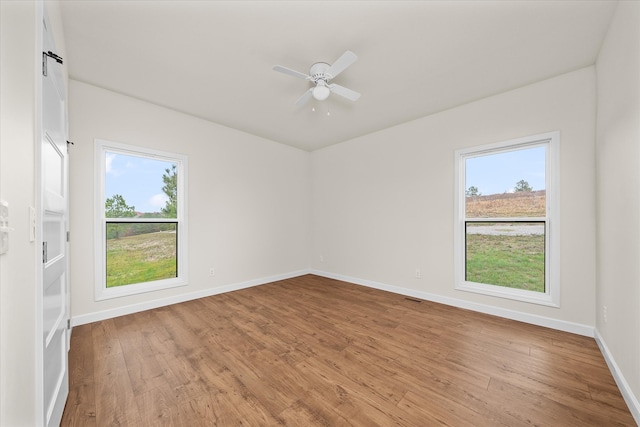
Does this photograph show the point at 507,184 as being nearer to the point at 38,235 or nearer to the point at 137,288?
the point at 38,235

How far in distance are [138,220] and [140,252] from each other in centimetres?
44

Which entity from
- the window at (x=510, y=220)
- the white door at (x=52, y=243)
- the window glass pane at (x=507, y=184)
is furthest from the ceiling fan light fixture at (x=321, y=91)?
the window glass pane at (x=507, y=184)

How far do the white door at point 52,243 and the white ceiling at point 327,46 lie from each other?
0.88m

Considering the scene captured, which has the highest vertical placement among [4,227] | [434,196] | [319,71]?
[319,71]

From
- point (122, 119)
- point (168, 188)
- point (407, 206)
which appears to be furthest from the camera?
point (407, 206)

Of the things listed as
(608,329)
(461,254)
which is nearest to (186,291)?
(461,254)

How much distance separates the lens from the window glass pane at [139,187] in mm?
3199

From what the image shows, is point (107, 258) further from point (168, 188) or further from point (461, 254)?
point (461, 254)

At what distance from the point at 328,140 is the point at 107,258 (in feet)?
12.7

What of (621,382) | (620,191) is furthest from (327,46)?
(621,382)

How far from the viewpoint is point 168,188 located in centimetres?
368

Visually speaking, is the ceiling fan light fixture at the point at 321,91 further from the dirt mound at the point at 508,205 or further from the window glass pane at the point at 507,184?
the dirt mound at the point at 508,205

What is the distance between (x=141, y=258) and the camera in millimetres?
3441

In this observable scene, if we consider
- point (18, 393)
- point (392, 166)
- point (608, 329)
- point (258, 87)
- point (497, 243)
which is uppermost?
point (258, 87)
